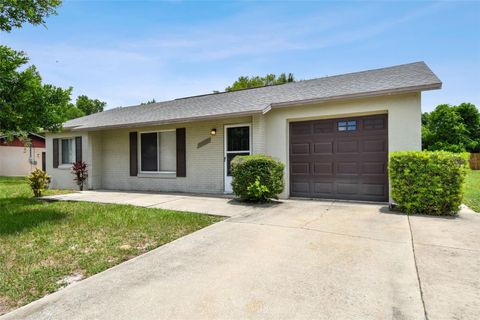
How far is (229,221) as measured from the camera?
18.1ft

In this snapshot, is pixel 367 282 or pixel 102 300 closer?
pixel 102 300

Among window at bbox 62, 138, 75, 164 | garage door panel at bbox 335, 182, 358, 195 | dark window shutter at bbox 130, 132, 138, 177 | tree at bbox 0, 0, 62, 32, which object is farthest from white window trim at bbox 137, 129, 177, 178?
garage door panel at bbox 335, 182, 358, 195

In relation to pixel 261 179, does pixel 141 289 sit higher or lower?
lower

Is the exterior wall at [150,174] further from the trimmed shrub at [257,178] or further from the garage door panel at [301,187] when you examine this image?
the garage door panel at [301,187]

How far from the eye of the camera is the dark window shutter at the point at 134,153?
10.9 m

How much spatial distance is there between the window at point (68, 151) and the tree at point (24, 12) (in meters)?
6.84

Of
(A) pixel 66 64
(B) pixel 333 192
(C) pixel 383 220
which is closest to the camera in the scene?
(C) pixel 383 220

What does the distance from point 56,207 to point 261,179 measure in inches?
217

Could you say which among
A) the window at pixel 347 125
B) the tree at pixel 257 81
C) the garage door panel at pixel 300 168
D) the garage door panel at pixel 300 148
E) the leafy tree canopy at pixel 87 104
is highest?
the leafy tree canopy at pixel 87 104

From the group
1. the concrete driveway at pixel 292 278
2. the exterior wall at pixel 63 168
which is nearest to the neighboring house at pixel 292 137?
the exterior wall at pixel 63 168

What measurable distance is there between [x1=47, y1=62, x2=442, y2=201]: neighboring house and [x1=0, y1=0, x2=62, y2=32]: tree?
414cm

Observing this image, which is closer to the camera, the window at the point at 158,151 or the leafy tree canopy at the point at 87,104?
the window at the point at 158,151

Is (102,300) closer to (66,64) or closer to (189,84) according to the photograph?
(66,64)

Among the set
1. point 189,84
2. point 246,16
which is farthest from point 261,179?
point 189,84
